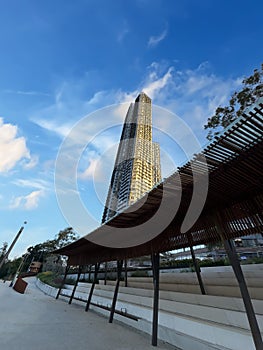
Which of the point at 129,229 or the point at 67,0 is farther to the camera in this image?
the point at 67,0

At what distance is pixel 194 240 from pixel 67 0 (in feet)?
26.4

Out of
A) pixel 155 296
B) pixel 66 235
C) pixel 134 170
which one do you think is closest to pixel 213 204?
pixel 155 296

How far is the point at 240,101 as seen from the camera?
18.7ft

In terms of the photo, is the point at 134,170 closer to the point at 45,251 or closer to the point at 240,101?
the point at 240,101

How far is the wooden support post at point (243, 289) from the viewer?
214cm

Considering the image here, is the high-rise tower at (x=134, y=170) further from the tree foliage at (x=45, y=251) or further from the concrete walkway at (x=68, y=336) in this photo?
the tree foliage at (x=45, y=251)

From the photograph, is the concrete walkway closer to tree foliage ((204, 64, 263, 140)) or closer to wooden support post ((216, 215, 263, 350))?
wooden support post ((216, 215, 263, 350))

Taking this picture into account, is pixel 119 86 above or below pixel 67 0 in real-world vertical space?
above

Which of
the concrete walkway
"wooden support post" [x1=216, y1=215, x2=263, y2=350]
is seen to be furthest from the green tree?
"wooden support post" [x1=216, y1=215, x2=263, y2=350]

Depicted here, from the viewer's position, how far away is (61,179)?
18.9ft

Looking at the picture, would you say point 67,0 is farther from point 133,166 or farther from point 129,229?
point 133,166

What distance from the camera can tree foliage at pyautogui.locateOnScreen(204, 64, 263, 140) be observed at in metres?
5.40

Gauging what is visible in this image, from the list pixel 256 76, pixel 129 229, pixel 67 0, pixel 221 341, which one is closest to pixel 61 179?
pixel 129 229

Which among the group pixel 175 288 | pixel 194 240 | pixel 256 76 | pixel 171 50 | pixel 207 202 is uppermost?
pixel 171 50
